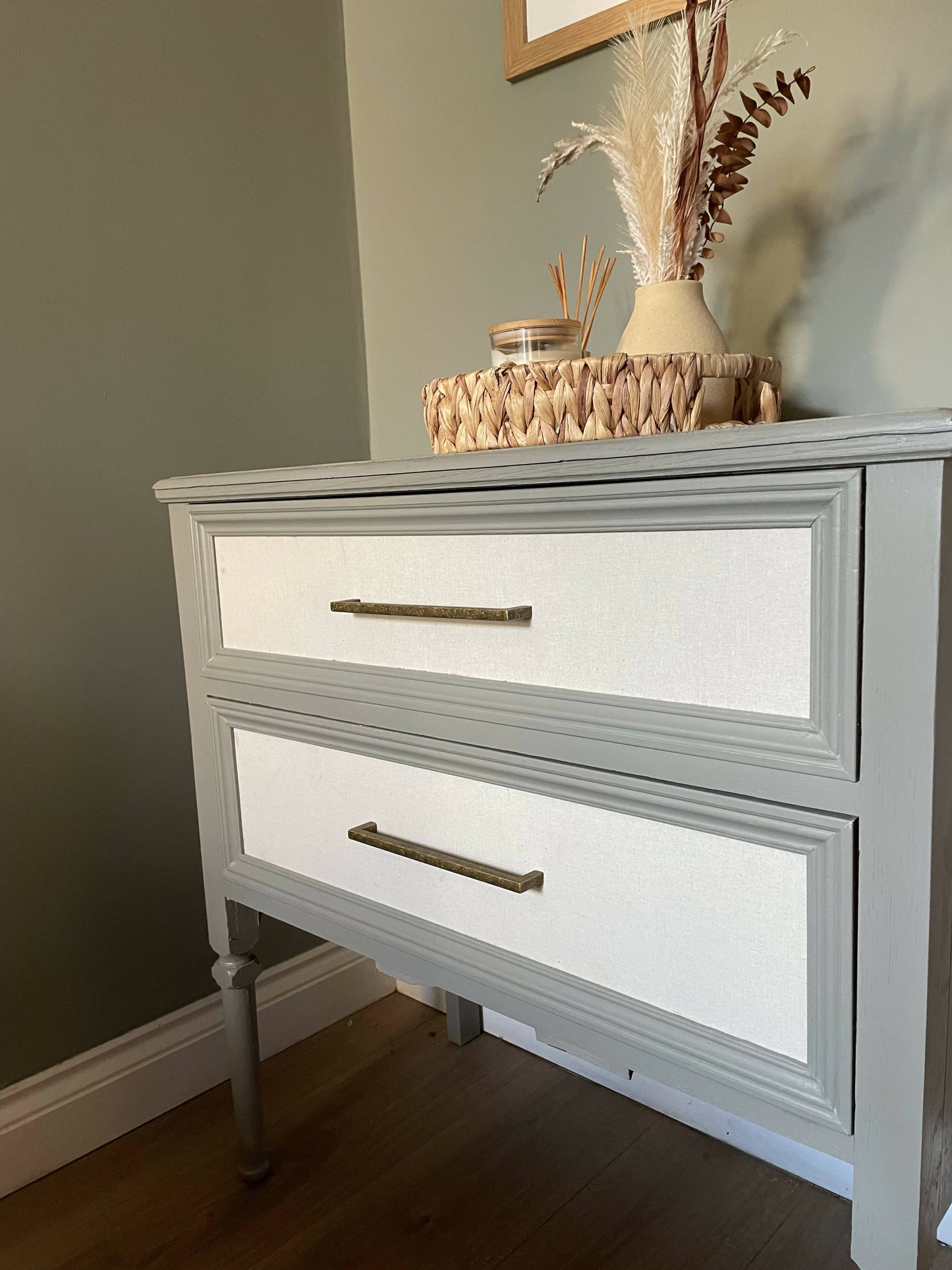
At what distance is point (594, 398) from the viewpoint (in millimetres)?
719

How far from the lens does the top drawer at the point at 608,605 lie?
21.4 inches

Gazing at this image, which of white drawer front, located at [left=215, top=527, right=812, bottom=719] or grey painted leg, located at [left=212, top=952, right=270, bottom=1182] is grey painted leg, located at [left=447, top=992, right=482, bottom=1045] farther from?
white drawer front, located at [left=215, top=527, right=812, bottom=719]

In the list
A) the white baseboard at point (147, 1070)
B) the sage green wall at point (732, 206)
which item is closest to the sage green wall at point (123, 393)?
the white baseboard at point (147, 1070)

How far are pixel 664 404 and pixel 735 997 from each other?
43 cm

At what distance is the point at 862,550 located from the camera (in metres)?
0.52

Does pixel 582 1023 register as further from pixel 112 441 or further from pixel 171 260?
pixel 171 260

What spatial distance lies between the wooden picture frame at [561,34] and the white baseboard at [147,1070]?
1.29 m

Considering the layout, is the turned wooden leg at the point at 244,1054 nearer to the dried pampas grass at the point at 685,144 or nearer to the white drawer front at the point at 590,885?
the white drawer front at the point at 590,885

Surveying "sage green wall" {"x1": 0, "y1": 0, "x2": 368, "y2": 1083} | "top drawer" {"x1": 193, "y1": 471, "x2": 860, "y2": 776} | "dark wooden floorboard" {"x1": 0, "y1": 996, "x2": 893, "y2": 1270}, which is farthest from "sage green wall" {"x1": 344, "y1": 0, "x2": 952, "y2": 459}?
"dark wooden floorboard" {"x1": 0, "y1": 996, "x2": 893, "y2": 1270}

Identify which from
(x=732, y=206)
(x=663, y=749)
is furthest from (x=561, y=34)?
(x=663, y=749)

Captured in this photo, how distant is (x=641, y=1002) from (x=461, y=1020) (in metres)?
0.80

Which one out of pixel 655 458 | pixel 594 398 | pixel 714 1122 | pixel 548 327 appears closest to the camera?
pixel 655 458

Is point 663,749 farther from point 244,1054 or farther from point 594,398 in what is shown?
point 244,1054

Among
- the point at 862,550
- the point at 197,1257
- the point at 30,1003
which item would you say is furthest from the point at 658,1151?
the point at 862,550
